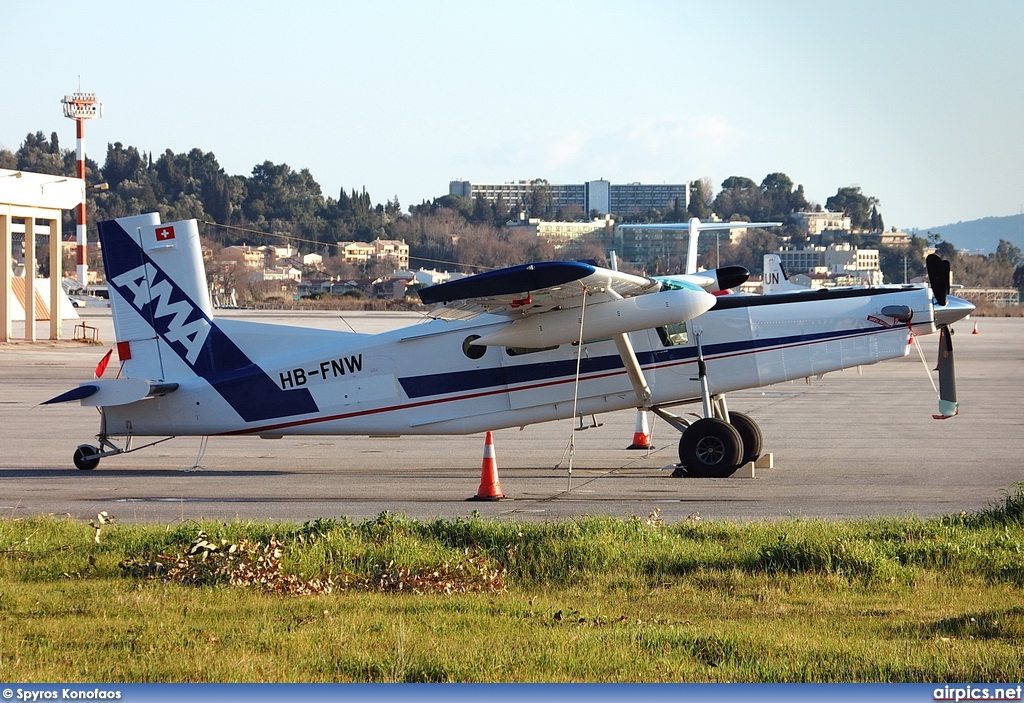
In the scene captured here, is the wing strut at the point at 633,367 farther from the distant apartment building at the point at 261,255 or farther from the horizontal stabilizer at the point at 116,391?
the distant apartment building at the point at 261,255

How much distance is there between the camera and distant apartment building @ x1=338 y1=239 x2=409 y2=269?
13944 cm

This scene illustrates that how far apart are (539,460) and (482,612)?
9509mm

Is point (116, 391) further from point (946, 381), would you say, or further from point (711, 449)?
point (946, 381)

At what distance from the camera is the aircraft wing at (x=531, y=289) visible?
11.8 m

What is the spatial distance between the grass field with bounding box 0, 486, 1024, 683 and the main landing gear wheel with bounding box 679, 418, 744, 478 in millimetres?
4201

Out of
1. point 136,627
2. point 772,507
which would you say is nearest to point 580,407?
point 772,507

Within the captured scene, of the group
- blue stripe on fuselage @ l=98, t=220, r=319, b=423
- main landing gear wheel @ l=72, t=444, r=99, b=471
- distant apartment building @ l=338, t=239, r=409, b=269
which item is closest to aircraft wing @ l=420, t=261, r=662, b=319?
blue stripe on fuselage @ l=98, t=220, r=319, b=423

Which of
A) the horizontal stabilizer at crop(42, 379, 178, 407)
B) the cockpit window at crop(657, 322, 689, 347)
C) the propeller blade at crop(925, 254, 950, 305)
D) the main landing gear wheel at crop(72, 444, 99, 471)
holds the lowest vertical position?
the main landing gear wheel at crop(72, 444, 99, 471)

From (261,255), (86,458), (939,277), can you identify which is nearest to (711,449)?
(939,277)

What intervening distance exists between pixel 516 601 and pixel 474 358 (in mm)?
7550

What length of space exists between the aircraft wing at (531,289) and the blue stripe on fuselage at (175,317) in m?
3.01

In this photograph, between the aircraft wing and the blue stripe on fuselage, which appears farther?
the blue stripe on fuselage

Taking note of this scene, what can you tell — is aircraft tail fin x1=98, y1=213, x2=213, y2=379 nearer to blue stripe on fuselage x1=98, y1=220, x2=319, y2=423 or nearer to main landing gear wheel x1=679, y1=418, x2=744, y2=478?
blue stripe on fuselage x1=98, y1=220, x2=319, y2=423

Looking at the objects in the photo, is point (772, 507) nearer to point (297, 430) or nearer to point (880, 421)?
point (297, 430)
